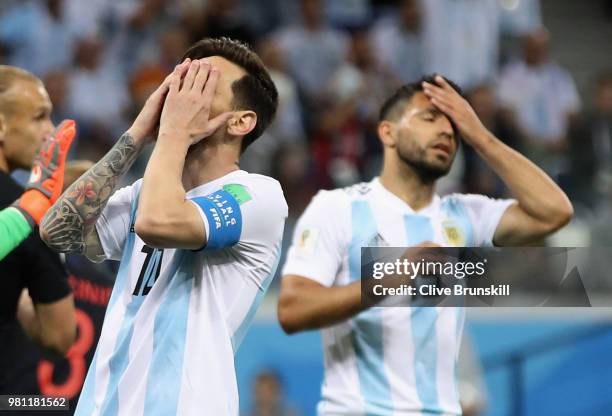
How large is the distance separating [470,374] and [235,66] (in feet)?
12.2

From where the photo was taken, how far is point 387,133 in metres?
5.07

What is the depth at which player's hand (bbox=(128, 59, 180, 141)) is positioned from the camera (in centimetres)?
343

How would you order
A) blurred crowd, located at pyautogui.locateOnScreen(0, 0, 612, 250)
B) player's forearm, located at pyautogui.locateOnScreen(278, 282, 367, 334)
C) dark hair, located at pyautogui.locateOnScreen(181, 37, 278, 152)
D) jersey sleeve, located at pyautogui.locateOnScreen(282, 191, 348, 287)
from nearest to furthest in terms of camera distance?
dark hair, located at pyautogui.locateOnScreen(181, 37, 278, 152) → player's forearm, located at pyautogui.locateOnScreen(278, 282, 367, 334) → jersey sleeve, located at pyautogui.locateOnScreen(282, 191, 348, 287) → blurred crowd, located at pyautogui.locateOnScreen(0, 0, 612, 250)

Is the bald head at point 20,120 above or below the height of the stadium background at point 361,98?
below

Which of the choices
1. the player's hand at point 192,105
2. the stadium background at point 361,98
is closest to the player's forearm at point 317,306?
the player's hand at point 192,105

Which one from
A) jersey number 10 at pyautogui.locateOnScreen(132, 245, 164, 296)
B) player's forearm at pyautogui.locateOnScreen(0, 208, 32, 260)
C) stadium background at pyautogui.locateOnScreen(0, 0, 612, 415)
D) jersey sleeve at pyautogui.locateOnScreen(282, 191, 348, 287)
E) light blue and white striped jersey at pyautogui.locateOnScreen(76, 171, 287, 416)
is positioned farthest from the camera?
stadium background at pyautogui.locateOnScreen(0, 0, 612, 415)

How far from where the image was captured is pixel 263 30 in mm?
11234

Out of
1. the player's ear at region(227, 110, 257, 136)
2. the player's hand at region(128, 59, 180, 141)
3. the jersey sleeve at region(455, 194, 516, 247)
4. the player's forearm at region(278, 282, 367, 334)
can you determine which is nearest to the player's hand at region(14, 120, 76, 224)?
the player's hand at region(128, 59, 180, 141)

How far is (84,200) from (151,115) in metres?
0.35

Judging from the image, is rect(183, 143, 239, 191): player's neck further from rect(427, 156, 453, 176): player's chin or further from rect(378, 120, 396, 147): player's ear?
rect(378, 120, 396, 147): player's ear

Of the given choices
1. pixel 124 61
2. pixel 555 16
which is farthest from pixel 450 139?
pixel 555 16

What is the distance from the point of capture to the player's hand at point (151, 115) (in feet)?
11.3

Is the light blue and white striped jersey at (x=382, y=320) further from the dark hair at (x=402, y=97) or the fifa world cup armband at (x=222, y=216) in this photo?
the fifa world cup armband at (x=222, y=216)

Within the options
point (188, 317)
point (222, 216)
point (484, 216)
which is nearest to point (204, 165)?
point (222, 216)
